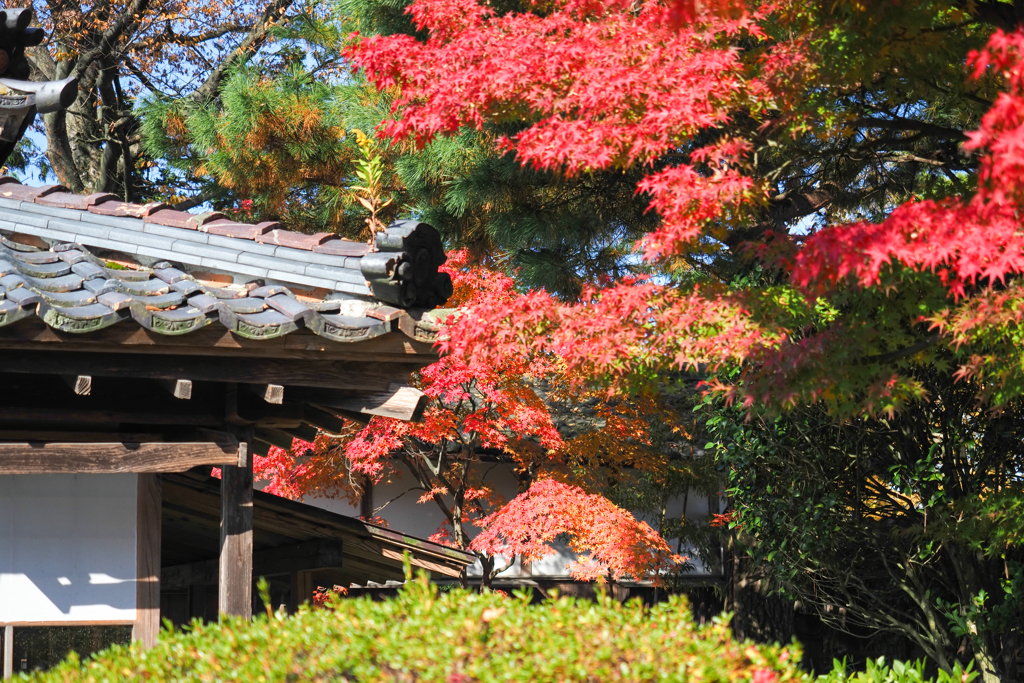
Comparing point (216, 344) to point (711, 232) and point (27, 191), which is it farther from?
point (711, 232)

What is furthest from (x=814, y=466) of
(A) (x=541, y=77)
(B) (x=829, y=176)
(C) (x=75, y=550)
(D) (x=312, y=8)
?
(D) (x=312, y=8)

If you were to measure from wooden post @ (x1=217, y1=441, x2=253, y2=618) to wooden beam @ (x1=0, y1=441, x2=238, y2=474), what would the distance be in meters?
0.16

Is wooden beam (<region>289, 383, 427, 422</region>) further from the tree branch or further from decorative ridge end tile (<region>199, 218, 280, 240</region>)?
the tree branch

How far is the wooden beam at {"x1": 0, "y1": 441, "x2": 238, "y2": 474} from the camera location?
4.02m

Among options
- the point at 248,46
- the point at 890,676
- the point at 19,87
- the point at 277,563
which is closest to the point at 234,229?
the point at 19,87

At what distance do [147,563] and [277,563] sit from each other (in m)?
2.99

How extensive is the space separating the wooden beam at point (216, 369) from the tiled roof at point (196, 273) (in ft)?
0.87

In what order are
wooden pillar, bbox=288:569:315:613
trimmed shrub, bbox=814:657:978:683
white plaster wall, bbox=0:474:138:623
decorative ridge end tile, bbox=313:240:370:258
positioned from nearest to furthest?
1. white plaster wall, bbox=0:474:138:623
2. decorative ridge end tile, bbox=313:240:370:258
3. trimmed shrub, bbox=814:657:978:683
4. wooden pillar, bbox=288:569:315:613

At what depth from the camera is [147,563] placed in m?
4.43

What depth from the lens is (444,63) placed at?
5.98 m

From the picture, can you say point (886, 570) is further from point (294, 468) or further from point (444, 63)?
point (294, 468)

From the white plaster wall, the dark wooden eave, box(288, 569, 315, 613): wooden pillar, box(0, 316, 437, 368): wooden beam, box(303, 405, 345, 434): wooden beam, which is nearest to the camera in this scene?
box(0, 316, 437, 368): wooden beam

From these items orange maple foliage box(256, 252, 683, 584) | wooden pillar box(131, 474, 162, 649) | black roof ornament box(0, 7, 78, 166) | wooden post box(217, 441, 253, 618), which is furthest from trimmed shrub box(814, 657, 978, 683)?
black roof ornament box(0, 7, 78, 166)

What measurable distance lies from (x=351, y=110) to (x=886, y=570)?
7855mm
